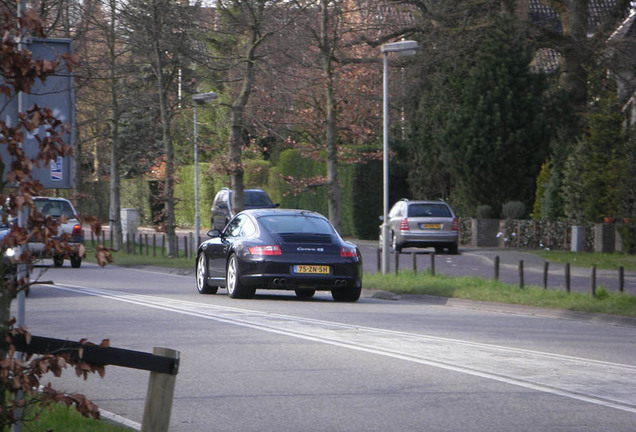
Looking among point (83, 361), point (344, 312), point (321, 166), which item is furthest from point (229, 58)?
point (83, 361)

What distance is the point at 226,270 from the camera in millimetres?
19562

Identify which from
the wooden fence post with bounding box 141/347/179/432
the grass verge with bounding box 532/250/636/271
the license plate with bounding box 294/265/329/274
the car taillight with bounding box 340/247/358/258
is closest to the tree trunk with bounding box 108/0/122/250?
the grass verge with bounding box 532/250/636/271

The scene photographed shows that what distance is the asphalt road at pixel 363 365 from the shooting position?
7898 mm

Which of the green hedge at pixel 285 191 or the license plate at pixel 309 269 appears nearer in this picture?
the license plate at pixel 309 269

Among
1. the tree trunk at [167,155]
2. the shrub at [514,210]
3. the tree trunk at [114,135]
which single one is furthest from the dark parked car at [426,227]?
the tree trunk at [114,135]

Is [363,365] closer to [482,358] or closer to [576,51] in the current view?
[482,358]

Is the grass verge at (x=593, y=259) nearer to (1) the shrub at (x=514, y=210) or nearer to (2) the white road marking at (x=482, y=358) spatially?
(1) the shrub at (x=514, y=210)

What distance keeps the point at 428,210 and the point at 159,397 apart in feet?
105

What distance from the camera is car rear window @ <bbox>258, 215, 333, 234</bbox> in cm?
1894

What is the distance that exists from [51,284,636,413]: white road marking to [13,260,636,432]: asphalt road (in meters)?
0.02

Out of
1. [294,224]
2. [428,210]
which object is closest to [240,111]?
[428,210]

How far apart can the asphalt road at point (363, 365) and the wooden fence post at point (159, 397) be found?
2530 mm

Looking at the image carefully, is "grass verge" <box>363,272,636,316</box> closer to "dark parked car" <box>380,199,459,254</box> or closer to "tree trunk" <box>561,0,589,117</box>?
"dark parked car" <box>380,199,459,254</box>

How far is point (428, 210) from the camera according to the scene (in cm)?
3666
